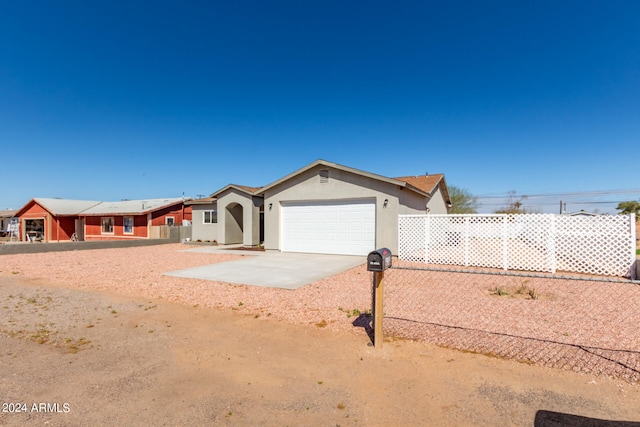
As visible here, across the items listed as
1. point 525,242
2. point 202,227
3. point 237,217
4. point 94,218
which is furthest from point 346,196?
point 94,218

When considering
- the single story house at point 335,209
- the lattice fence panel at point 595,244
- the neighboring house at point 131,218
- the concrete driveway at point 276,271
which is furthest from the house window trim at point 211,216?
the lattice fence panel at point 595,244

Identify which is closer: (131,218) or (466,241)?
(466,241)

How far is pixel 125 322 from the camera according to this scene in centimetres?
533

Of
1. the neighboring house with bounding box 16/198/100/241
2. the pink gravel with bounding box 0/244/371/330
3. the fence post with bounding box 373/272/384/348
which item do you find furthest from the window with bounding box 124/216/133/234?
the fence post with bounding box 373/272/384/348

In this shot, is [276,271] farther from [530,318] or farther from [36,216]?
[36,216]

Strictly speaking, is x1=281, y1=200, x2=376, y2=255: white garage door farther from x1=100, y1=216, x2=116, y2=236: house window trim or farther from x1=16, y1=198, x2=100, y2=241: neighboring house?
x1=16, y1=198, x2=100, y2=241: neighboring house

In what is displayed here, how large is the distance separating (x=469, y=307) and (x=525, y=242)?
19.6 ft

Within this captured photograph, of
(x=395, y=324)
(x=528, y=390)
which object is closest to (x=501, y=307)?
(x=395, y=324)

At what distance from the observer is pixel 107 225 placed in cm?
2725

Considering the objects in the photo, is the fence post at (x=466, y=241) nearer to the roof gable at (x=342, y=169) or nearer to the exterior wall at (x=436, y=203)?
the roof gable at (x=342, y=169)

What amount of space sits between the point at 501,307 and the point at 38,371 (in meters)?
6.99

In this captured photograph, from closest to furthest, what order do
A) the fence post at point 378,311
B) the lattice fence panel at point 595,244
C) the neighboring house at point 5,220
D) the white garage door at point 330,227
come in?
the fence post at point 378,311 < the lattice fence panel at point 595,244 < the white garage door at point 330,227 < the neighboring house at point 5,220

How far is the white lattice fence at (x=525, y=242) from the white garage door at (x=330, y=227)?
1.72 metres

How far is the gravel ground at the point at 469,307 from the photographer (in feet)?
13.5
